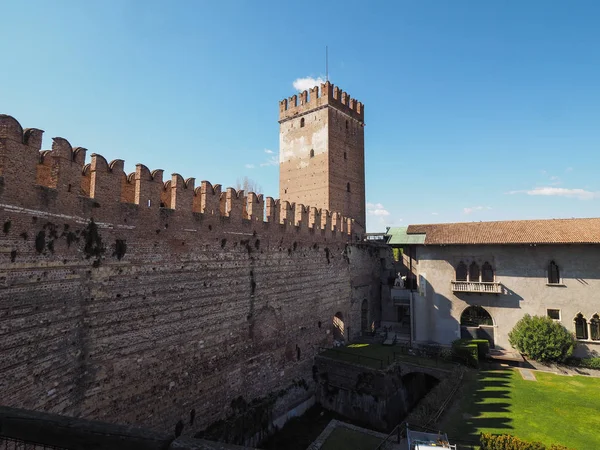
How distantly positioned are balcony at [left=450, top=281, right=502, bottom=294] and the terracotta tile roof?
2.23 m

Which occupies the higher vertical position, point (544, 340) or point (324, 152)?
point (324, 152)

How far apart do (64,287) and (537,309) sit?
20.5 m

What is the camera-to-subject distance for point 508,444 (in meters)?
8.94

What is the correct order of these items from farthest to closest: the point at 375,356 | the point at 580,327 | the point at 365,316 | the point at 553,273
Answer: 1. the point at 365,316
2. the point at 553,273
3. the point at 580,327
4. the point at 375,356

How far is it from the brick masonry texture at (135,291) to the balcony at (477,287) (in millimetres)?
9565

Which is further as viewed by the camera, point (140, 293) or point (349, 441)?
point (349, 441)

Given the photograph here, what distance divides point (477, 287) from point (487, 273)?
1.16m

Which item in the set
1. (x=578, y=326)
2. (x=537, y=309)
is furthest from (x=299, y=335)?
(x=578, y=326)

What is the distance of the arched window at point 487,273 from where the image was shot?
19.9 metres

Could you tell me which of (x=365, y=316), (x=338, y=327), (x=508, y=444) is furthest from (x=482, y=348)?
(x=508, y=444)

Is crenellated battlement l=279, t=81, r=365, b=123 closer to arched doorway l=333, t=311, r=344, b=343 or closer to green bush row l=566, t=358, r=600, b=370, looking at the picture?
arched doorway l=333, t=311, r=344, b=343

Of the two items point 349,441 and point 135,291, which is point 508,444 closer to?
point 349,441

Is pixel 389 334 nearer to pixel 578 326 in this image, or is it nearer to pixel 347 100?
pixel 578 326

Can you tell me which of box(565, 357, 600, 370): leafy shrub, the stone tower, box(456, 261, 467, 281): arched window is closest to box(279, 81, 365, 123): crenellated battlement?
the stone tower
